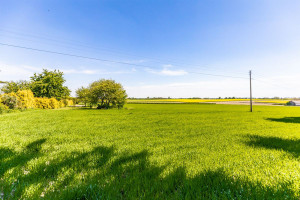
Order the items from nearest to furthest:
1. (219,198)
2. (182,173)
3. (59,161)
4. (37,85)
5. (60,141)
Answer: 1. (219,198)
2. (182,173)
3. (59,161)
4. (60,141)
5. (37,85)

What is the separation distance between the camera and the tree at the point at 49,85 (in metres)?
35.8

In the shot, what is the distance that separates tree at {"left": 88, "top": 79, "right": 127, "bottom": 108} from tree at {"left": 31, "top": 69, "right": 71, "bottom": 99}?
15.7 meters

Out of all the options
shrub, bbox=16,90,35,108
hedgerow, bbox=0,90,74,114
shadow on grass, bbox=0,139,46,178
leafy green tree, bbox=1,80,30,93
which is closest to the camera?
shadow on grass, bbox=0,139,46,178

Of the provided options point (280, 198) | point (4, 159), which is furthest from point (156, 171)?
point (4, 159)

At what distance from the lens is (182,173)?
2.91m

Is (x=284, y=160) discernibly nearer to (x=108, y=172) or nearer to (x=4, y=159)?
(x=108, y=172)

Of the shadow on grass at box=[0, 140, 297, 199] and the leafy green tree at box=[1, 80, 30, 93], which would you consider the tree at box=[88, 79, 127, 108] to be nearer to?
the leafy green tree at box=[1, 80, 30, 93]

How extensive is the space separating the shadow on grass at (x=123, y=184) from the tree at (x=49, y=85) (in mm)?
42137

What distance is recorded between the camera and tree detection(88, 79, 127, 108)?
29.8 m

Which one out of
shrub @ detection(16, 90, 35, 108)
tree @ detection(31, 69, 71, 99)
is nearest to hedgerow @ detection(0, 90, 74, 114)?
shrub @ detection(16, 90, 35, 108)

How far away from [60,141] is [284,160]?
826 centimetres

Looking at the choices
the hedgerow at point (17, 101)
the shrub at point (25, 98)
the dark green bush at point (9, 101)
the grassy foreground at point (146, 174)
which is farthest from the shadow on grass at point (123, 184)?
the shrub at point (25, 98)

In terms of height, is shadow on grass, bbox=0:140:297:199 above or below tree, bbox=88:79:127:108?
below

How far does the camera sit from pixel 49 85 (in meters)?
37.2
